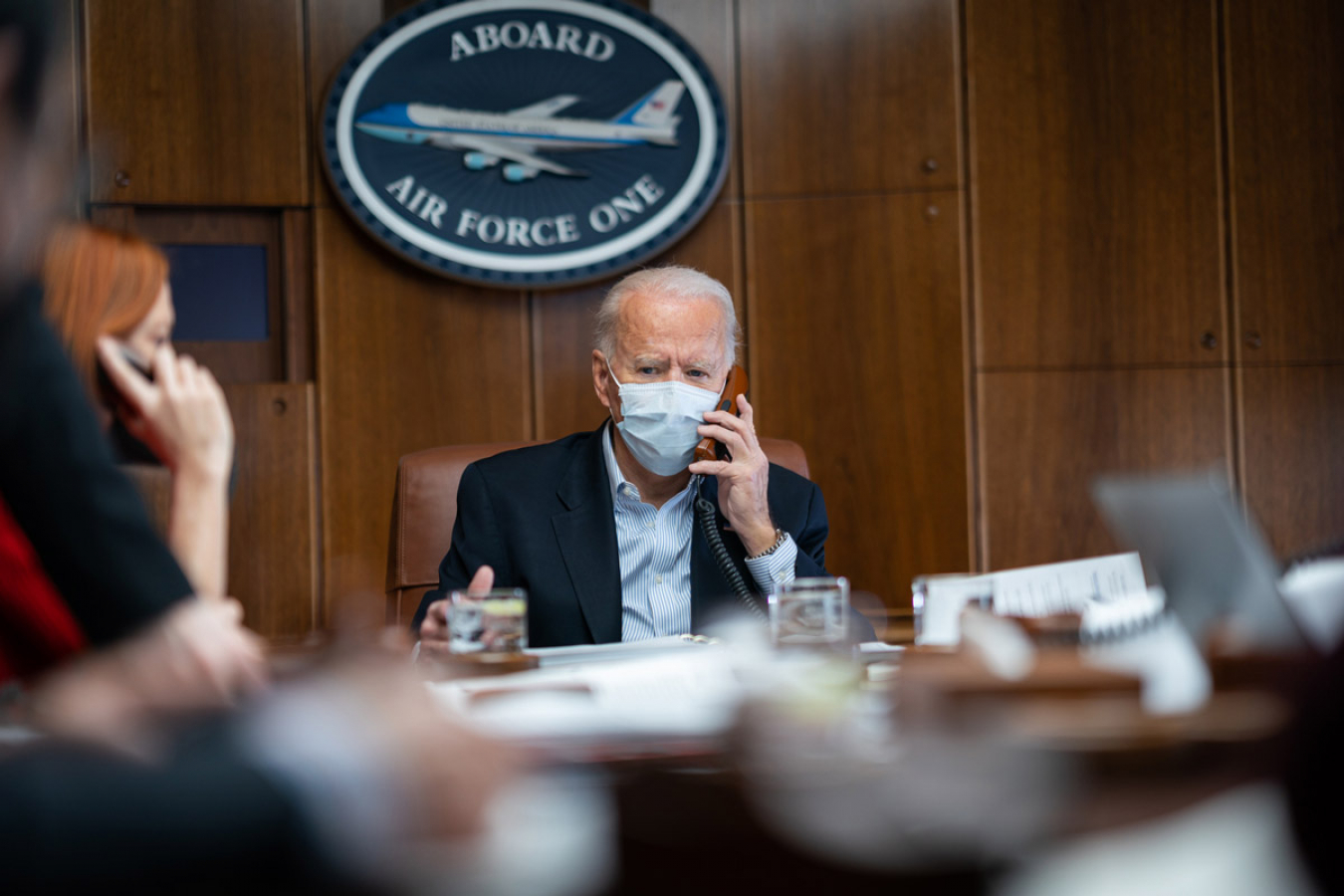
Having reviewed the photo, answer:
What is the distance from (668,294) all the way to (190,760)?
1674 millimetres

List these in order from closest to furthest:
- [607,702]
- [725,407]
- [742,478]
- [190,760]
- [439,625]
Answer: [190,760] → [607,702] → [439,625] → [742,478] → [725,407]

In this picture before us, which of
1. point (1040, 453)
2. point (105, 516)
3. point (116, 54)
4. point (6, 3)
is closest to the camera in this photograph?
point (6, 3)

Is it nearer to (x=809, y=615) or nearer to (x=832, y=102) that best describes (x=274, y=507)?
(x=832, y=102)

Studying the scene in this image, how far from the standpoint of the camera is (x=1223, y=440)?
3.20 m

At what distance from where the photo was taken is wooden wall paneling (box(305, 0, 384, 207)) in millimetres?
3014

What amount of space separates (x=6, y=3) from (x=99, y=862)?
46 cm

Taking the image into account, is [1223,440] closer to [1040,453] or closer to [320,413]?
[1040,453]

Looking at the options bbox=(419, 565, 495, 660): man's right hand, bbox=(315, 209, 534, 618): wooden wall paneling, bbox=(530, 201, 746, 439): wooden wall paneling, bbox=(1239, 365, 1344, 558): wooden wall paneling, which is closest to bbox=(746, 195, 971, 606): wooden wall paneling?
bbox=(530, 201, 746, 439): wooden wall paneling

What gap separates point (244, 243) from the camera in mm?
3076

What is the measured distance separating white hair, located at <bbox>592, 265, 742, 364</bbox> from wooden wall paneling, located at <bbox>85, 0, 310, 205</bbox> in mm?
1300

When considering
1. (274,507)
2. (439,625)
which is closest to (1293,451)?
(439,625)

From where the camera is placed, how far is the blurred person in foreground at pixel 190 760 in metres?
0.49

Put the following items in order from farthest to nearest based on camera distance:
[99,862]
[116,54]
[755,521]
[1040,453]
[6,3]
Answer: [1040,453] < [116,54] < [755,521] < [6,3] < [99,862]

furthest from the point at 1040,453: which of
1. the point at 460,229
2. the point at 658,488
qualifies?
the point at 460,229
